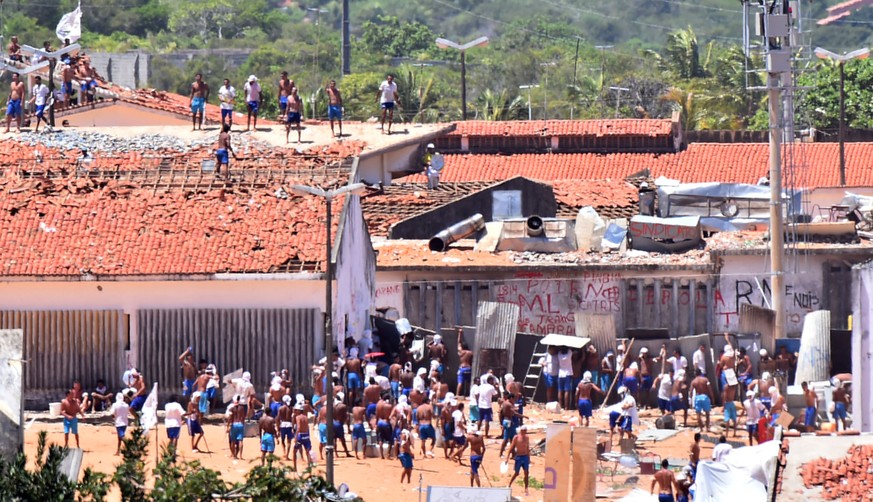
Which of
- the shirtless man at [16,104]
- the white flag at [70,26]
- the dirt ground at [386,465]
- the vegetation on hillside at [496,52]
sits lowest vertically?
the dirt ground at [386,465]

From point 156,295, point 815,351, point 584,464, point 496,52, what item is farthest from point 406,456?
point 496,52

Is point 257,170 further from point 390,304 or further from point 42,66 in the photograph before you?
point 42,66

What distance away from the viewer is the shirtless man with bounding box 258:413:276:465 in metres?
36.8

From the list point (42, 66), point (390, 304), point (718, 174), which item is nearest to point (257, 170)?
point (390, 304)

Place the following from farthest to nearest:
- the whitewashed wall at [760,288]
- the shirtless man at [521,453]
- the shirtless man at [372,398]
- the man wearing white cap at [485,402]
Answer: the whitewashed wall at [760,288] < the man wearing white cap at [485,402] < the shirtless man at [372,398] < the shirtless man at [521,453]

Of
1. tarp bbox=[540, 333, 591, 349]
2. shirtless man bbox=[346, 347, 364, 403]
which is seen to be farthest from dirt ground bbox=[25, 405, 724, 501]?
tarp bbox=[540, 333, 591, 349]

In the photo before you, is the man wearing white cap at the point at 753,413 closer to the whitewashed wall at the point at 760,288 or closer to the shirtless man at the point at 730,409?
the shirtless man at the point at 730,409

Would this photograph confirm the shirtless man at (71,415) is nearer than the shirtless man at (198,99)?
Yes

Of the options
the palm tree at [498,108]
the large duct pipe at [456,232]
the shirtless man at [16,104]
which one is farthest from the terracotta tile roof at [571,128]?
the shirtless man at [16,104]

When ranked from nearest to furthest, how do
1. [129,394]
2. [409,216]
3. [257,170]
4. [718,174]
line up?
[129,394] → [257,170] → [409,216] → [718,174]

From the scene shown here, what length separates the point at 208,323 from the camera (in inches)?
1673

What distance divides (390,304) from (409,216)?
4452mm

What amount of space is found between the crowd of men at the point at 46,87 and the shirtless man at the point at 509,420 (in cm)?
1942

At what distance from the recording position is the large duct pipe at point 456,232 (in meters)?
50.2
